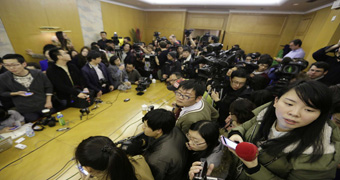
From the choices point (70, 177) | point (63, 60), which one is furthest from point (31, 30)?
point (70, 177)

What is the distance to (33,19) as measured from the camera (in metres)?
4.14

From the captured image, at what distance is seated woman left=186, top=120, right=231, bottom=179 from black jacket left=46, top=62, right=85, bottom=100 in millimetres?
2418

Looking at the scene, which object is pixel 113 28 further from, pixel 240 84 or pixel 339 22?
pixel 339 22

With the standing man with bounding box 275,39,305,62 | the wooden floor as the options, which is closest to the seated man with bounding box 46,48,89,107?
the wooden floor

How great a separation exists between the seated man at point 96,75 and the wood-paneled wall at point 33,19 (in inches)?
116

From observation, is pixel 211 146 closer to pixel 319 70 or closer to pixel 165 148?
pixel 165 148

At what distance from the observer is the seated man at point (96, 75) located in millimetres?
2855

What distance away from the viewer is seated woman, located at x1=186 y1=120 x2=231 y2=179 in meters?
1.01

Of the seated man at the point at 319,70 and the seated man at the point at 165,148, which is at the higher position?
A: the seated man at the point at 319,70

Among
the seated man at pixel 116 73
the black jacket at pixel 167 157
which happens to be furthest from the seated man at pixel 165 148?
the seated man at pixel 116 73

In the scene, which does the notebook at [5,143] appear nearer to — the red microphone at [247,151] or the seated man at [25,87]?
the seated man at [25,87]

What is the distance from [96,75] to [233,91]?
2809 millimetres

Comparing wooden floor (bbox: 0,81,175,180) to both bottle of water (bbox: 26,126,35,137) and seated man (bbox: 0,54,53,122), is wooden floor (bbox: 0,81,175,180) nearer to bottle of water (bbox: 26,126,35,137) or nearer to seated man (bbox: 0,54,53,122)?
bottle of water (bbox: 26,126,35,137)

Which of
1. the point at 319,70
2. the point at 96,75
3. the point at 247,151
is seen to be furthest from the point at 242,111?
the point at 96,75
